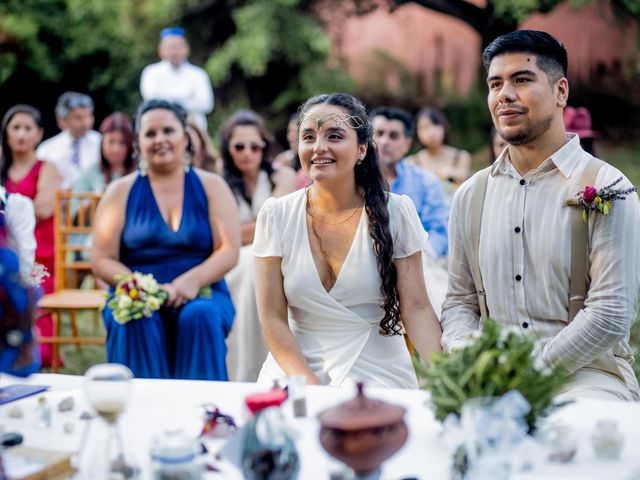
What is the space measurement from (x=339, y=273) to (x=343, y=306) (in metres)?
0.12

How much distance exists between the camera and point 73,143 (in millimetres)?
8125

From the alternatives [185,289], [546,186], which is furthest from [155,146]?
[546,186]

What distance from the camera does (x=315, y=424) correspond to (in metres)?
2.16

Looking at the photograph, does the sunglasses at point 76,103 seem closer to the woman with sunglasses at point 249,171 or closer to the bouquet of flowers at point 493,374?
the woman with sunglasses at point 249,171

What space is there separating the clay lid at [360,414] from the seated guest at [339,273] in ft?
4.48

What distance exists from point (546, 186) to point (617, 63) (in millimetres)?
12510

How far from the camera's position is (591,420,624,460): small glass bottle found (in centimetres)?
190

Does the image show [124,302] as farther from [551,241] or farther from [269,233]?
[551,241]

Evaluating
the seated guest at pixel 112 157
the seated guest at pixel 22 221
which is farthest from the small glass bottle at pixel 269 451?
the seated guest at pixel 112 157

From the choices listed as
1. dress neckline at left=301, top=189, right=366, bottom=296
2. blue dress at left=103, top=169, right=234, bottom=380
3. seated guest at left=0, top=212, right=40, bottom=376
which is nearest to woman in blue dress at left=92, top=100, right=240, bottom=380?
blue dress at left=103, top=169, right=234, bottom=380

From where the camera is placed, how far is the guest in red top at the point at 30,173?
6238 mm

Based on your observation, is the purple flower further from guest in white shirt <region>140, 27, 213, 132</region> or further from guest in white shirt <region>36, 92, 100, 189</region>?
guest in white shirt <region>140, 27, 213, 132</region>

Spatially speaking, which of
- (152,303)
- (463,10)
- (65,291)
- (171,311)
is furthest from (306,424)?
(463,10)

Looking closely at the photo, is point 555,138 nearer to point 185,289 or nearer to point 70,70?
point 185,289
